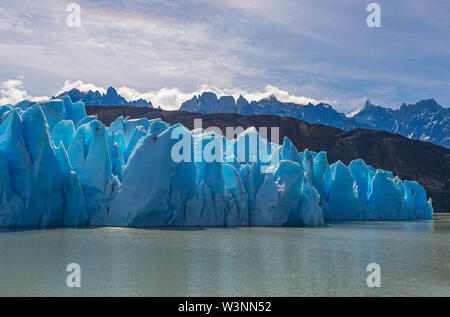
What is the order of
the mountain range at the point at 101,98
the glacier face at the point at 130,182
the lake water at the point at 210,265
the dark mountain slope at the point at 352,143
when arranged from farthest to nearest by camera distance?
the mountain range at the point at 101,98 → the dark mountain slope at the point at 352,143 → the glacier face at the point at 130,182 → the lake water at the point at 210,265

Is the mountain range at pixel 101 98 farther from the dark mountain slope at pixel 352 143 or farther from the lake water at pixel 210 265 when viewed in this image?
the lake water at pixel 210 265

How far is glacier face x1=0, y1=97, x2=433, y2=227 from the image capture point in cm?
1997

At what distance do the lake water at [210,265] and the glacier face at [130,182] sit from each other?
3.20 meters

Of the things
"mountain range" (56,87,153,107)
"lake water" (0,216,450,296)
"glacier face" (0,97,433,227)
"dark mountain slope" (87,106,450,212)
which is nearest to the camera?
"lake water" (0,216,450,296)

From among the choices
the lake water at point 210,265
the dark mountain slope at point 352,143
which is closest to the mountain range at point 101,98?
the dark mountain slope at point 352,143

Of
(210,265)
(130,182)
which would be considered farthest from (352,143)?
(210,265)

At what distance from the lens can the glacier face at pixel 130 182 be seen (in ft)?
65.5

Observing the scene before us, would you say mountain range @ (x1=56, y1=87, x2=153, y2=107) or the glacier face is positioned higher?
mountain range @ (x1=56, y1=87, x2=153, y2=107)

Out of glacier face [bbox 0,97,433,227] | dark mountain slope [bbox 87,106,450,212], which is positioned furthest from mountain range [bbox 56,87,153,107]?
glacier face [bbox 0,97,433,227]

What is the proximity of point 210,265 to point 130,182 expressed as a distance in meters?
11.0

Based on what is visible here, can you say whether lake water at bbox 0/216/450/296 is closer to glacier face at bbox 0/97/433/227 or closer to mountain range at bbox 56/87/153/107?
glacier face at bbox 0/97/433/227

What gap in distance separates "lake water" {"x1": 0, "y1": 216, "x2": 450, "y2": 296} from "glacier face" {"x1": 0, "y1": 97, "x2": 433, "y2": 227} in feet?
10.5

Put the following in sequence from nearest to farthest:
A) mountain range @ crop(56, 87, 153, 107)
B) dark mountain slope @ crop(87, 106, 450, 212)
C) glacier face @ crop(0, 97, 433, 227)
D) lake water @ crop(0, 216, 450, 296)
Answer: lake water @ crop(0, 216, 450, 296) < glacier face @ crop(0, 97, 433, 227) < dark mountain slope @ crop(87, 106, 450, 212) < mountain range @ crop(56, 87, 153, 107)

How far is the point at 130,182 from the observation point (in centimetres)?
2141
